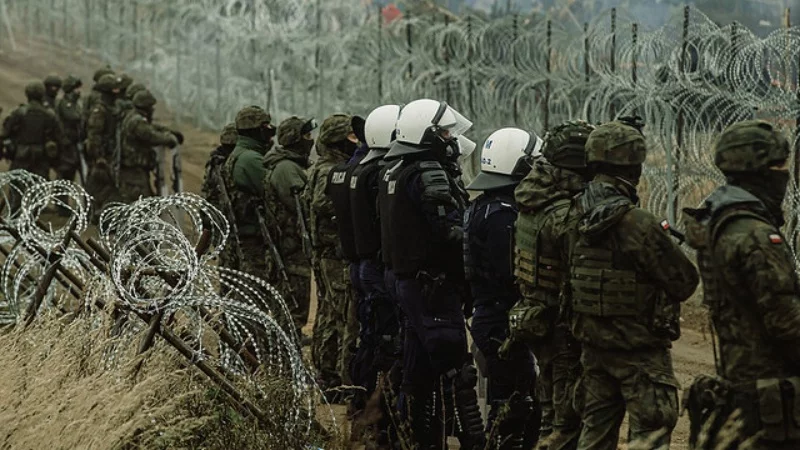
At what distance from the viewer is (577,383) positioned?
669 centimetres

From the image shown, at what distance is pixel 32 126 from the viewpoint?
1941cm

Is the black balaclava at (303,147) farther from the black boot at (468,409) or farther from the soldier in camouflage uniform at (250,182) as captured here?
the black boot at (468,409)

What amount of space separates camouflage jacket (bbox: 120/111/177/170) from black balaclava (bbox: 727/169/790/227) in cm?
1205

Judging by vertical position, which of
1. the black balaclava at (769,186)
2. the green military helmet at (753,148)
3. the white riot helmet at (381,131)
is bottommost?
the white riot helmet at (381,131)

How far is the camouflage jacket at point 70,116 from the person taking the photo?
20.2 meters

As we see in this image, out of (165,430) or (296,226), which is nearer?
(165,430)

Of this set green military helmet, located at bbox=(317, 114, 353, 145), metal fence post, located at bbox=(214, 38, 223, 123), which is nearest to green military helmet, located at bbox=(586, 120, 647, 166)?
green military helmet, located at bbox=(317, 114, 353, 145)

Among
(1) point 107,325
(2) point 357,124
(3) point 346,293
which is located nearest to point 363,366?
(3) point 346,293

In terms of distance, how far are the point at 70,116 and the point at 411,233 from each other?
1292cm

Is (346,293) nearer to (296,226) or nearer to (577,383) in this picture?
(296,226)

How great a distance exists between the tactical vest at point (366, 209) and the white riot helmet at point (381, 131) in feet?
0.19

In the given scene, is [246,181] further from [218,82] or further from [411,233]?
[218,82]

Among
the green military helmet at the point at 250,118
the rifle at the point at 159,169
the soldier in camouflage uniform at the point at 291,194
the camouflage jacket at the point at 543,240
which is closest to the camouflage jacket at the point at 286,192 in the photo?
the soldier in camouflage uniform at the point at 291,194

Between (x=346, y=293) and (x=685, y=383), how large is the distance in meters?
2.27
